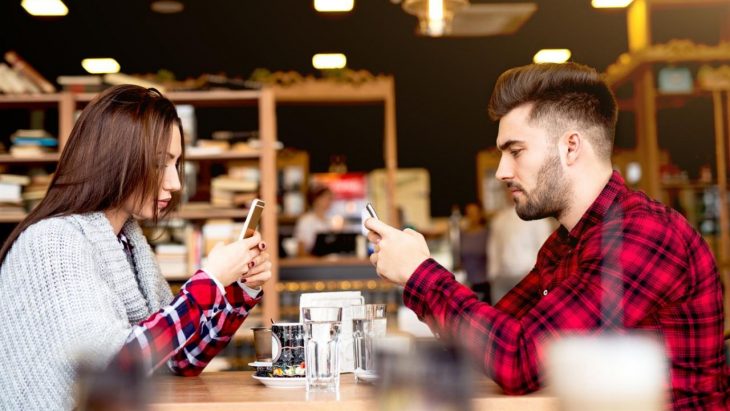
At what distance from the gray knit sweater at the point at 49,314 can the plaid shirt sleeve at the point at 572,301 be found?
2.17ft

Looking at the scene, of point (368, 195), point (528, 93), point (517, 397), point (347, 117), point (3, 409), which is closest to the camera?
point (517, 397)

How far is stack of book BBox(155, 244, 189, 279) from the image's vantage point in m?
4.94

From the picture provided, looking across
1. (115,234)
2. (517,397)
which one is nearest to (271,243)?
(115,234)

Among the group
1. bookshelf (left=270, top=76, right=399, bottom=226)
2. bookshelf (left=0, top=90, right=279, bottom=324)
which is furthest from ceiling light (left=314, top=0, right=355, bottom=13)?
bookshelf (left=0, top=90, right=279, bottom=324)

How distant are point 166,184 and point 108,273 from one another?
0.92 feet

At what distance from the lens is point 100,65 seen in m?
9.01

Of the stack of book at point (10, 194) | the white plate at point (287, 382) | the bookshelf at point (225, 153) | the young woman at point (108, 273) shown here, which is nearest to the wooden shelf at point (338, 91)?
the bookshelf at point (225, 153)

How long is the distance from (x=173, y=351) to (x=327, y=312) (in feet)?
1.15

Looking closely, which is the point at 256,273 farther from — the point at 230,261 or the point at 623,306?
the point at 623,306

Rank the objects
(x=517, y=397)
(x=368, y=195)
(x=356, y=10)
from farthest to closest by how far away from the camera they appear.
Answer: (x=368, y=195)
(x=356, y=10)
(x=517, y=397)

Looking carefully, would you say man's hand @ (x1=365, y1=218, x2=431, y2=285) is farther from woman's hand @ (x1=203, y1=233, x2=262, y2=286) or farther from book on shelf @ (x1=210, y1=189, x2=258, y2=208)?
book on shelf @ (x1=210, y1=189, x2=258, y2=208)

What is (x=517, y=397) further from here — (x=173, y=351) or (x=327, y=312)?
(x=173, y=351)

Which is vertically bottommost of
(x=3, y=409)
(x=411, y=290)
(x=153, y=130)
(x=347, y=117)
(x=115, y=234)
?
(x=3, y=409)

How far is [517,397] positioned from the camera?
1.47m
